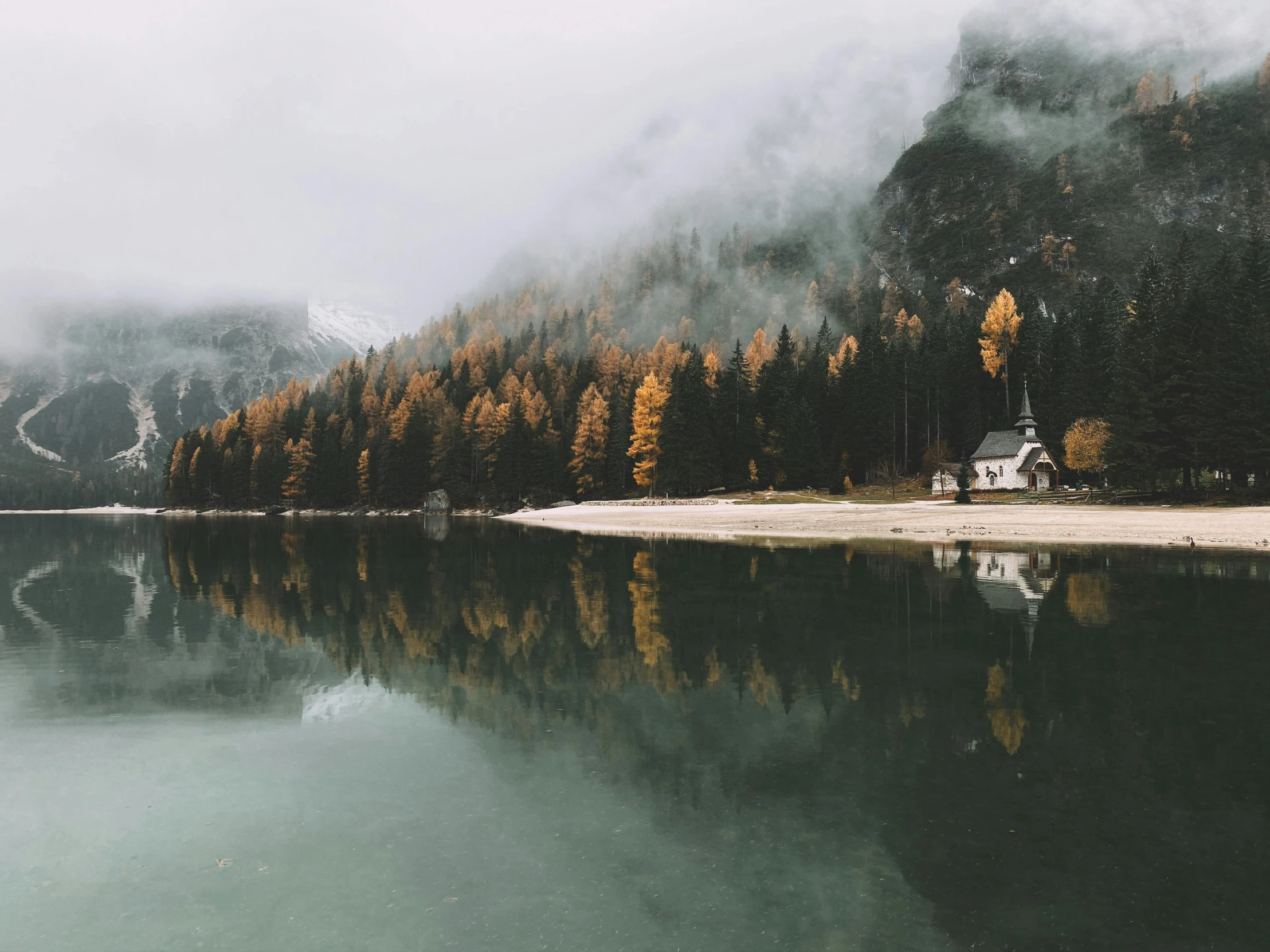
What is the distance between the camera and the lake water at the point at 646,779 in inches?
204

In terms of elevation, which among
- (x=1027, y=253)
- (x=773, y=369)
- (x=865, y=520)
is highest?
(x=1027, y=253)

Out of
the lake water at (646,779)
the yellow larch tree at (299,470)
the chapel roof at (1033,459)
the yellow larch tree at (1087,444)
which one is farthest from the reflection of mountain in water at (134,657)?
the yellow larch tree at (299,470)

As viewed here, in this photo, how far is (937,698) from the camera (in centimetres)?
1033

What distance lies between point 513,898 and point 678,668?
7.18m

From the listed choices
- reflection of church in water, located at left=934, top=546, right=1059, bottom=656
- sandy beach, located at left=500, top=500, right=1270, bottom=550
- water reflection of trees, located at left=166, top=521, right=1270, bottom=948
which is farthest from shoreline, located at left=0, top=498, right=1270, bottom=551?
water reflection of trees, located at left=166, top=521, right=1270, bottom=948

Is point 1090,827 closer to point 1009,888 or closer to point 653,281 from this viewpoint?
point 1009,888

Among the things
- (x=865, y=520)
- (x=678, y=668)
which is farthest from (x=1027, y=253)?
(x=678, y=668)

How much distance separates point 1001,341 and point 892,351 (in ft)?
42.0

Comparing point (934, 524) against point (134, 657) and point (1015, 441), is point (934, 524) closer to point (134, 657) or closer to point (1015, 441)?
point (1015, 441)

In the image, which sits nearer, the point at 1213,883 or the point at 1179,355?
the point at 1213,883

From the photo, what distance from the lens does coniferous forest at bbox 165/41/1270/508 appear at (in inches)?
2138

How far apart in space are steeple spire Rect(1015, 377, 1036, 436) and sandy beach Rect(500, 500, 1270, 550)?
18.5 metres

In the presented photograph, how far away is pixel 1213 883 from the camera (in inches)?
212

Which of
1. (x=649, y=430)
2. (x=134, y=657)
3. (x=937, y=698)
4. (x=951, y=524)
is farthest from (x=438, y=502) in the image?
(x=937, y=698)
